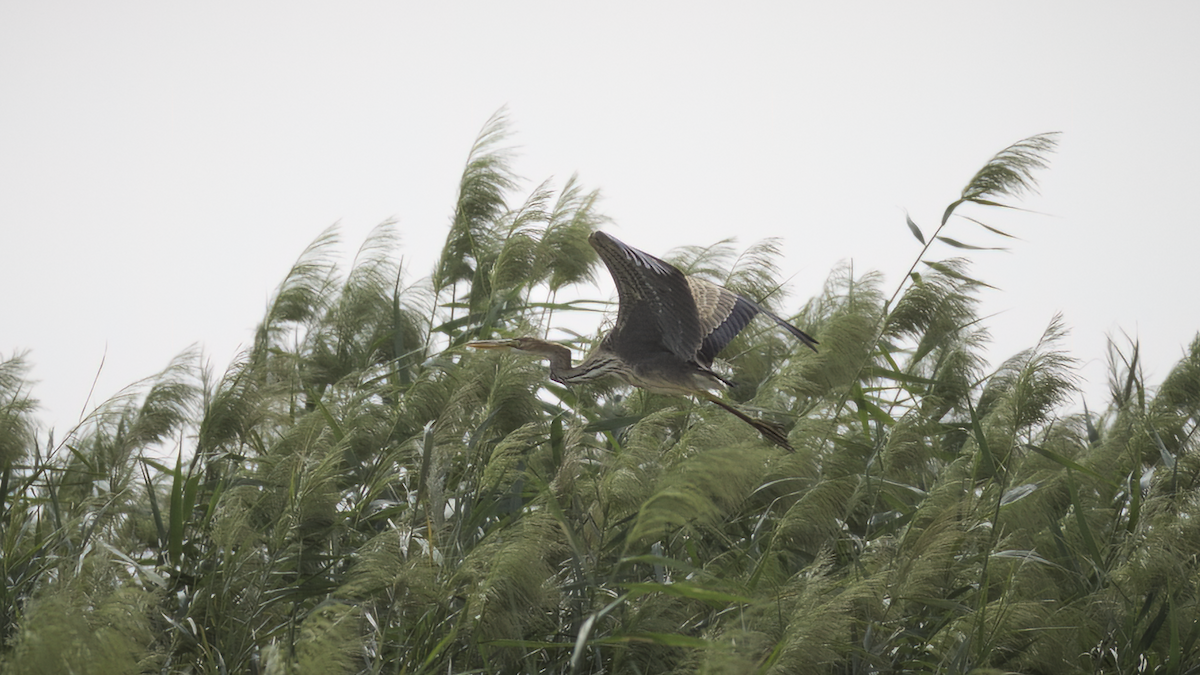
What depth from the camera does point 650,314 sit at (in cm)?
353

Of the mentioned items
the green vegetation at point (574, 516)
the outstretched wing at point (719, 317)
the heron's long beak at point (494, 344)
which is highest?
the outstretched wing at point (719, 317)

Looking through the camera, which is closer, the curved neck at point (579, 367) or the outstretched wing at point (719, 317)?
the curved neck at point (579, 367)

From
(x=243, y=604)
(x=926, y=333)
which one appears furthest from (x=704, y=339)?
(x=243, y=604)

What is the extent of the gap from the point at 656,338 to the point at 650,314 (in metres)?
0.10

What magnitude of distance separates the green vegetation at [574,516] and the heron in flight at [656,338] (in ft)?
0.47

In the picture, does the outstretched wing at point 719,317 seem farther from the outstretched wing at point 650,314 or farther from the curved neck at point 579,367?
the curved neck at point 579,367

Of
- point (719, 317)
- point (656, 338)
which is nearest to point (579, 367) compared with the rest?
point (656, 338)

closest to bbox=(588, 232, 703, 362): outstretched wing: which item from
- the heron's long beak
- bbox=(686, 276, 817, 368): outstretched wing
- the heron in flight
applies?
the heron in flight

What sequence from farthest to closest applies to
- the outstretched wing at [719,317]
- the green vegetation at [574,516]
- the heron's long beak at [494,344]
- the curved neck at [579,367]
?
the outstretched wing at [719,317] → the curved neck at [579,367] → the heron's long beak at [494,344] → the green vegetation at [574,516]

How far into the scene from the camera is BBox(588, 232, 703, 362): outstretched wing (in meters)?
3.36

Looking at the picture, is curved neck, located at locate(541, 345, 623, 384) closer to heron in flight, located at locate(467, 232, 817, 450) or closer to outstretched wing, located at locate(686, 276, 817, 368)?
heron in flight, located at locate(467, 232, 817, 450)

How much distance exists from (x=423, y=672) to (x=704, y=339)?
75.3 inches

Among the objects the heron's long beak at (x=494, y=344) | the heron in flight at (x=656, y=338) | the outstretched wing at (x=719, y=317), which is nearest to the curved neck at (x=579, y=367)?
the heron in flight at (x=656, y=338)

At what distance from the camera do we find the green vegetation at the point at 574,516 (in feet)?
6.82
